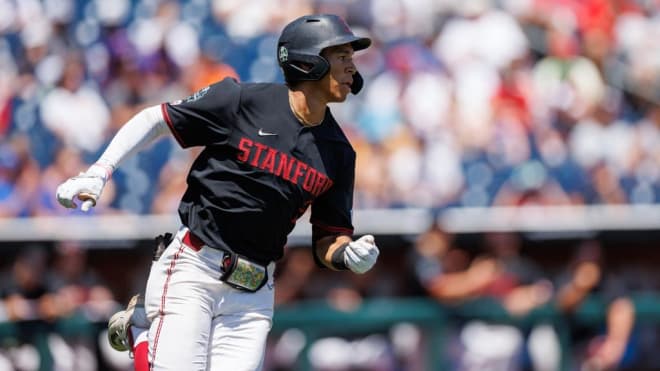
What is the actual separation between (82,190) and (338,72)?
116 centimetres

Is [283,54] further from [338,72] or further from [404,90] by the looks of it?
[404,90]

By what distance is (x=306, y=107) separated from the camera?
197 inches

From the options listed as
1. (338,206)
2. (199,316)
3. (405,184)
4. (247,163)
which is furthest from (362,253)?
(405,184)

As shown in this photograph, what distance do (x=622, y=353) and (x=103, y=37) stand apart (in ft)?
17.5

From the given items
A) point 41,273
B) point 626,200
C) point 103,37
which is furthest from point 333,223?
point 103,37

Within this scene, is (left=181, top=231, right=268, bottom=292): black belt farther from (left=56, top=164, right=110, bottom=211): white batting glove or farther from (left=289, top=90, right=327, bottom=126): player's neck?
(left=289, top=90, right=327, bottom=126): player's neck

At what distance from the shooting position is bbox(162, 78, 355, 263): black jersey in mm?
4867

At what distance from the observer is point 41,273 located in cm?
883

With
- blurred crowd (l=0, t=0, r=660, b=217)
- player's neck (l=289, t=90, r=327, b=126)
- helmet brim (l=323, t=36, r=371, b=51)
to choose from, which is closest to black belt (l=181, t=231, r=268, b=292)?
player's neck (l=289, t=90, r=327, b=126)

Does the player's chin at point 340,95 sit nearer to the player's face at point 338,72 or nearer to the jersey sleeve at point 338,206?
the player's face at point 338,72

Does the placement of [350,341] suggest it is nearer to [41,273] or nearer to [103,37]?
[41,273]

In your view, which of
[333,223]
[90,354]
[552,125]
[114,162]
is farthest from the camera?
[552,125]

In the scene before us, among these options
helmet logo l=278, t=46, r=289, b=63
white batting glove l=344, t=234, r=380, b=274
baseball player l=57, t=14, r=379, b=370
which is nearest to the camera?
white batting glove l=344, t=234, r=380, b=274

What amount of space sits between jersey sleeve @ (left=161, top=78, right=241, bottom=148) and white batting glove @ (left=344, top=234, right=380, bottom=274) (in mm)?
690
